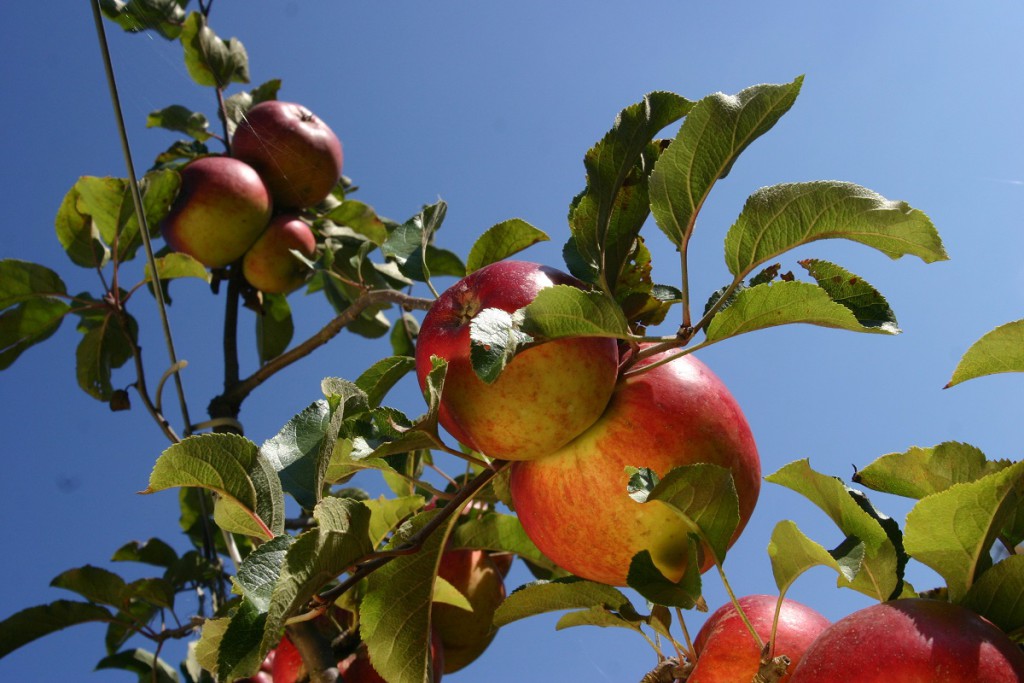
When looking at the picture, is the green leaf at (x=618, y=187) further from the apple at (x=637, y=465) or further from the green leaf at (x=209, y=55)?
the green leaf at (x=209, y=55)

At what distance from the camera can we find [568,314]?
619 mm

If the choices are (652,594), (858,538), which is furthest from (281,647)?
(858,538)

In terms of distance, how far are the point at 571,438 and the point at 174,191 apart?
136 centimetres

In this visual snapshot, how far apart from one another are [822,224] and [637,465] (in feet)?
0.78

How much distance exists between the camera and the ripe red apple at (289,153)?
78.6 inches

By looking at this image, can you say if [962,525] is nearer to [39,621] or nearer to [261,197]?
[39,621]

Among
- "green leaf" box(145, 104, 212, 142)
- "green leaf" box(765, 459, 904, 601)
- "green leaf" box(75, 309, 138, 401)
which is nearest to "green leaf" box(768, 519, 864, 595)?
"green leaf" box(765, 459, 904, 601)

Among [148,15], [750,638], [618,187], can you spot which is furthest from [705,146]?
[148,15]

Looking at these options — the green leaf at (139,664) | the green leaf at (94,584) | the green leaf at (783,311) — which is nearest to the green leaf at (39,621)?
the green leaf at (94,584)

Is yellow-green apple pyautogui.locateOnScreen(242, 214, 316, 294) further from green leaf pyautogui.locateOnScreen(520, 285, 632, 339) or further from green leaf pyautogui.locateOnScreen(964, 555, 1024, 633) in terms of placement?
green leaf pyautogui.locateOnScreen(964, 555, 1024, 633)

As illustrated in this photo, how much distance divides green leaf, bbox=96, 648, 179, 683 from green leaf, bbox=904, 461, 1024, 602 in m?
1.47

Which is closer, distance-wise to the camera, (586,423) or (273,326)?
(586,423)

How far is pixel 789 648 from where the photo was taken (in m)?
0.67

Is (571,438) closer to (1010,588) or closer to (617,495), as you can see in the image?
(617,495)
